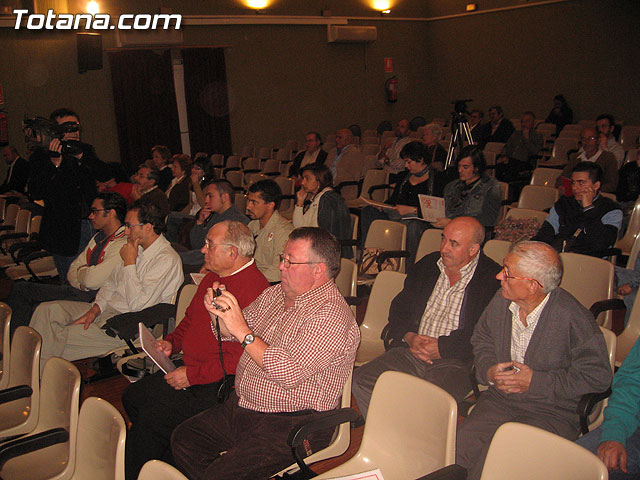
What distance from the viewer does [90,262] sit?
12.8ft

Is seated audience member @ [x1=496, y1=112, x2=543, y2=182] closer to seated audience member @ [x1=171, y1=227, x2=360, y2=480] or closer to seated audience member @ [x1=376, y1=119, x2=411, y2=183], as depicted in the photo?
seated audience member @ [x1=376, y1=119, x2=411, y2=183]

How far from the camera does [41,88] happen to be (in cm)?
948

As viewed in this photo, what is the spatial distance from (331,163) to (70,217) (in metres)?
4.15

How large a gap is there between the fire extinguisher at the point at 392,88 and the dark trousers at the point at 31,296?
10891 millimetres

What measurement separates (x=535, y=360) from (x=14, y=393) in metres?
2.28

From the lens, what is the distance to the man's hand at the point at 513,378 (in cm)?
218

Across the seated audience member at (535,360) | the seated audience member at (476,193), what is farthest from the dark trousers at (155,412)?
the seated audience member at (476,193)

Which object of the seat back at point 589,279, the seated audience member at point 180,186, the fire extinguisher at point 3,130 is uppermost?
the fire extinguisher at point 3,130

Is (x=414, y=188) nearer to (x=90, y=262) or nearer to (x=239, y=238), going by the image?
(x=239, y=238)

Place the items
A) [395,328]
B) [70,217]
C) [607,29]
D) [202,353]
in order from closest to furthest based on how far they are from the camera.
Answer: [202,353] < [395,328] < [70,217] < [607,29]

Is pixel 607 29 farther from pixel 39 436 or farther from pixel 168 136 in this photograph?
pixel 39 436

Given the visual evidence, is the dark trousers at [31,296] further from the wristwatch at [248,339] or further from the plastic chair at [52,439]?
the wristwatch at [248,339]

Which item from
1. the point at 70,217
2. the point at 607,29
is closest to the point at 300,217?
the point at 70,217

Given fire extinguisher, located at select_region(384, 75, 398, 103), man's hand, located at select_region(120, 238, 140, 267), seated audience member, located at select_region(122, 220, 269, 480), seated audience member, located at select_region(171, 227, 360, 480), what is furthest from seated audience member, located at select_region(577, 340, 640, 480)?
fire extinguisher, located at select_region(384, 75, 398, 103)
